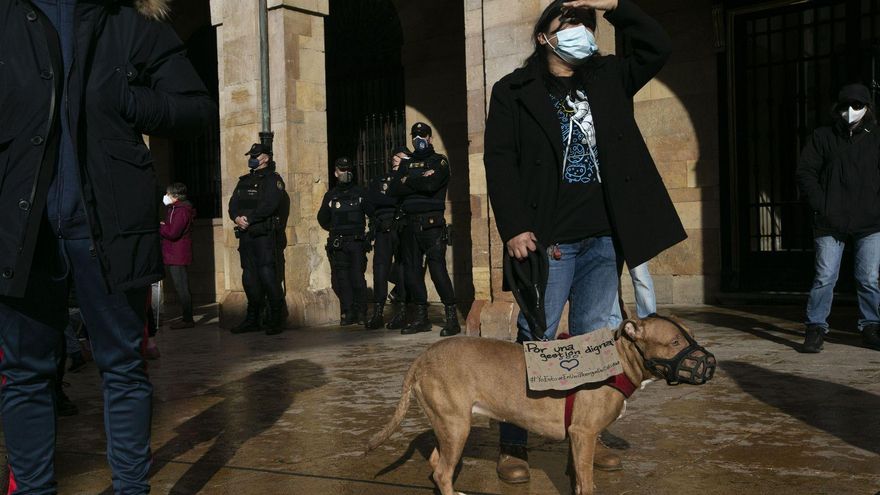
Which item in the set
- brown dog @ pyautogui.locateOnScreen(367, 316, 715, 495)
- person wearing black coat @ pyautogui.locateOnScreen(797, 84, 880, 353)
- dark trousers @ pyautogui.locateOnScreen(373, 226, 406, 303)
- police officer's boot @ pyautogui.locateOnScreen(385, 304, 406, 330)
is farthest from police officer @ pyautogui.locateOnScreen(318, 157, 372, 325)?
brown dog @ pyautogui.locateOnScreen(367, 316, 715, 495)

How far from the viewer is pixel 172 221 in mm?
11984

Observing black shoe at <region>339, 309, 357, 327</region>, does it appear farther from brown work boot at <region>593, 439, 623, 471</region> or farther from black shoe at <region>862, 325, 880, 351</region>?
brown work boot at <region>593, 439, 623, 471</region>

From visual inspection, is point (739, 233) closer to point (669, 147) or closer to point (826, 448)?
point (669, 147)

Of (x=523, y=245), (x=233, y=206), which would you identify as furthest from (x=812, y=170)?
(x=233, y=206)

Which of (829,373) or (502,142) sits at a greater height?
(502,142)

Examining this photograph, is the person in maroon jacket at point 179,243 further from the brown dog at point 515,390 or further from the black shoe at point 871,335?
the brown dog at point 515,390

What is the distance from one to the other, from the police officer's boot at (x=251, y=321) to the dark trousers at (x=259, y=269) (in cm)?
5

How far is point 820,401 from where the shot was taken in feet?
17.8

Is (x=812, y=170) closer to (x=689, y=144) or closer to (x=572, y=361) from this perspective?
(x=689, y=144)

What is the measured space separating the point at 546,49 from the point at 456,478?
1.82 meters

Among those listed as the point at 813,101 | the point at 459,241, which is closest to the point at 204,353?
the point at 459,241

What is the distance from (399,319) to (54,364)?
7379mm

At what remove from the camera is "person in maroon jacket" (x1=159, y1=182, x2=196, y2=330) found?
11875mm

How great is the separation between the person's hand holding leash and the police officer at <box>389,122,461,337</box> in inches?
224
